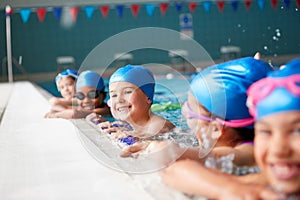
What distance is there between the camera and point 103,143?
113 inches

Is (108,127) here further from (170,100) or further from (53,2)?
→ (53,2)

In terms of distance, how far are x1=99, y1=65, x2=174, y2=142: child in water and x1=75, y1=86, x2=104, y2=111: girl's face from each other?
91 centimetres

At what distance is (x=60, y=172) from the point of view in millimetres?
2312

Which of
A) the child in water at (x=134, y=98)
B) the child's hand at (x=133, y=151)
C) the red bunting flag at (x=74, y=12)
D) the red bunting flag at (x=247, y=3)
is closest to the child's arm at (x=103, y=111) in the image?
the child in water at (x=134, y=98)

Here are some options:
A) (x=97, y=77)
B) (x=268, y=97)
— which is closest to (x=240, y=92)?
(x=268, y=97)

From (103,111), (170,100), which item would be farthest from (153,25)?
(103,111)

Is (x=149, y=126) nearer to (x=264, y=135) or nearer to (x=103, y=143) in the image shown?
(x=103, y=143)

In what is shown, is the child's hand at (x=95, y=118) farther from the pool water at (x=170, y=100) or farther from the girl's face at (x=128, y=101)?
the girl's face at (x=128, y=101)

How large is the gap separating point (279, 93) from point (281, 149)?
5.2 inches

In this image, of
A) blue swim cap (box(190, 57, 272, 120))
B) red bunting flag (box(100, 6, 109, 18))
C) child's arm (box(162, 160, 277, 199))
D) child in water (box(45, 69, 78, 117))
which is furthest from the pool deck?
red bunting flag (box(100, 6, 109, 18))

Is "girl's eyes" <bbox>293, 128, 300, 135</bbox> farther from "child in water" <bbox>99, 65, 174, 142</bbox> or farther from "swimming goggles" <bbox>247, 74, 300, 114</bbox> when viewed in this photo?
"child in water" <bbox>99, 65, 174, 142</bbox>

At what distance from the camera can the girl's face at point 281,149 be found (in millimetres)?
1188

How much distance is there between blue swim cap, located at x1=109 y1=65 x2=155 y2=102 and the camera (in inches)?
115

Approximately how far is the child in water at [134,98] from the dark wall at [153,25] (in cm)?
976
